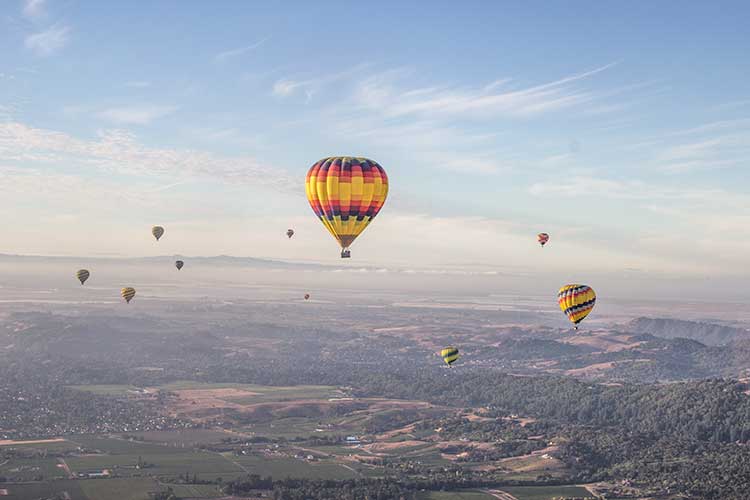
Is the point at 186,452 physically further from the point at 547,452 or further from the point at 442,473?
the point at 547,452

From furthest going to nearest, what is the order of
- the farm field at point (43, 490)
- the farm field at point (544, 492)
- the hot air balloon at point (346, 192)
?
the farm field at point (544, 492) → the farm field at point (43, 490) → the hot air balloon at point (346, 192)

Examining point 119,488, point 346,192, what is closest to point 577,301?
point 346,192

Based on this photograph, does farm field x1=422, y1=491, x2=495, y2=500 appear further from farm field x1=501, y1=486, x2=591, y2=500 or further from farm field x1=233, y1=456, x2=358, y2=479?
farm field x1=233, y1=456, x2=358, y2=479

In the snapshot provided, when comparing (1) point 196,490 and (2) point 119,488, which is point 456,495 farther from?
(2) point 119,488

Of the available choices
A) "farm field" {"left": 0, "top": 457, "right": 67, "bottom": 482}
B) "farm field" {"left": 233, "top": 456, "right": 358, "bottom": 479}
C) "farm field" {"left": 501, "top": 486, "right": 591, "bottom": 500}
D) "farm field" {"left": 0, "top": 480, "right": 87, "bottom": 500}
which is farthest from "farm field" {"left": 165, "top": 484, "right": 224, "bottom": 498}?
"farm field" {"left": 501, "top": 486, "right": 591, "bottom": 500}

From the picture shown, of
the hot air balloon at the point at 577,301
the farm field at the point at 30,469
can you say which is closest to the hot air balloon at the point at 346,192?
the hot air balloon at the point at 577,301

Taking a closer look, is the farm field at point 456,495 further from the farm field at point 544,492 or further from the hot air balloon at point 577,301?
the hot air balloon at point 577,301
